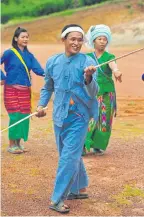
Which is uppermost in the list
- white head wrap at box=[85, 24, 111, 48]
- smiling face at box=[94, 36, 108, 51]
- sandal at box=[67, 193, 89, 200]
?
white head wrap at box=[85, 24, 111, 48]

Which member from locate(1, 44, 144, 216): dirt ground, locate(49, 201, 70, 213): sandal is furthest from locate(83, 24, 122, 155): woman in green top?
locate(49, 201, 70, 213): sandal

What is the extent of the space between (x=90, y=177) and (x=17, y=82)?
6.85 feet

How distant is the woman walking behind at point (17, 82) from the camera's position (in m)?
9.04

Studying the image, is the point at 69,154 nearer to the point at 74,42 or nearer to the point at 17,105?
the point at 74,42

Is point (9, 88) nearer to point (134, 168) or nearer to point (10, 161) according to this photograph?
point (10, 161)

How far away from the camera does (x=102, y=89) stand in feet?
28.8

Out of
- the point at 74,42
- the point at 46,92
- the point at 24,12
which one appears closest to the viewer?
the point at 74,42

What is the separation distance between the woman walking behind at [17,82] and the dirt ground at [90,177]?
33 cm

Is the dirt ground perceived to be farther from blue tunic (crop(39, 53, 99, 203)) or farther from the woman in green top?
blue tunic (crop(39, 53, 99, 203))

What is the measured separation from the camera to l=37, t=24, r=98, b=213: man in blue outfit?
20.3 ft

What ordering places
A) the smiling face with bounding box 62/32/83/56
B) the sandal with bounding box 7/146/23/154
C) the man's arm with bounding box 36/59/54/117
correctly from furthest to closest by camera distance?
the sandal with bounding box 7/146/23/154, the man's arm with bounding box 36/59/54/117, the smiling face with bounding box 62/32/83/56

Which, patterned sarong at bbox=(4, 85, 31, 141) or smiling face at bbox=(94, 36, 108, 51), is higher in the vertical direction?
smiling face at bbox=(94, 36, 108, 51)

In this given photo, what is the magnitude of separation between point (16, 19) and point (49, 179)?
152 ft

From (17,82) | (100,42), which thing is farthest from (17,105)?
(100,42)
